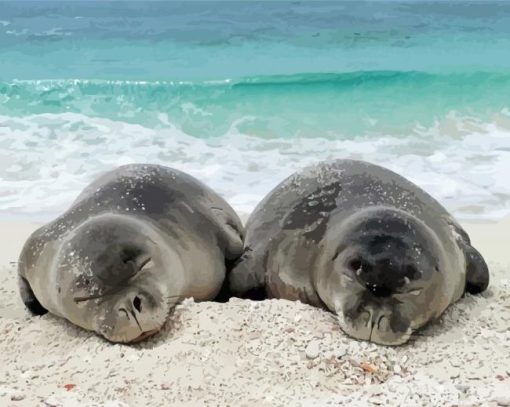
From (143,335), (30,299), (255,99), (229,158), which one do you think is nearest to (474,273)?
(143,335)

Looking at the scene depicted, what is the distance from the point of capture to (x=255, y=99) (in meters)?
12.7

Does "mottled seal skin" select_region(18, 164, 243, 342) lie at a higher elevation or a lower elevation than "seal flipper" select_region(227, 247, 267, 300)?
higher

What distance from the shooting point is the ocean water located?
8078mm

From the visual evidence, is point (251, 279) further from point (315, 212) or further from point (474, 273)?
point (474, 273)

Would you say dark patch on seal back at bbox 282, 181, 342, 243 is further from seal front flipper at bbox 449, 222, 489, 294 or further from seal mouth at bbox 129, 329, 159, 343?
seal mouth at bbox 129, 329, 159, 343

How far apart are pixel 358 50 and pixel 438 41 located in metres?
2.02

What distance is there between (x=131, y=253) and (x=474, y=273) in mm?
1688

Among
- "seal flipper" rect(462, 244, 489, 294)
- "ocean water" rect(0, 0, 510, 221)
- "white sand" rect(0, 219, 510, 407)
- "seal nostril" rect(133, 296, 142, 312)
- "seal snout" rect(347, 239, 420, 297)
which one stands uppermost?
"seal snout" rect(347, 239, 420, 297)

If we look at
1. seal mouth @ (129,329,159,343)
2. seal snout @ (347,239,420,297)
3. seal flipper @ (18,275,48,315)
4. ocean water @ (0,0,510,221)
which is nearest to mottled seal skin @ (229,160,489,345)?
seal snout @ (347,239,420,297)

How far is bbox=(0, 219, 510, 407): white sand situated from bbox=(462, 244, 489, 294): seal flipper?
25cm

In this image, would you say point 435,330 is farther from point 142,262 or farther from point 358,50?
point 358,50

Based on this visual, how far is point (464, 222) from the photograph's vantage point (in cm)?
638

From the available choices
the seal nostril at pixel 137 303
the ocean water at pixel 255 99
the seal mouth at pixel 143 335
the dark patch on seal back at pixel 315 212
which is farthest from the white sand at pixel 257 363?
the ocean water at pixel 255 99

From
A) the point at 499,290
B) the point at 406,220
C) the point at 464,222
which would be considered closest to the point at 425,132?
the point at 464,222
